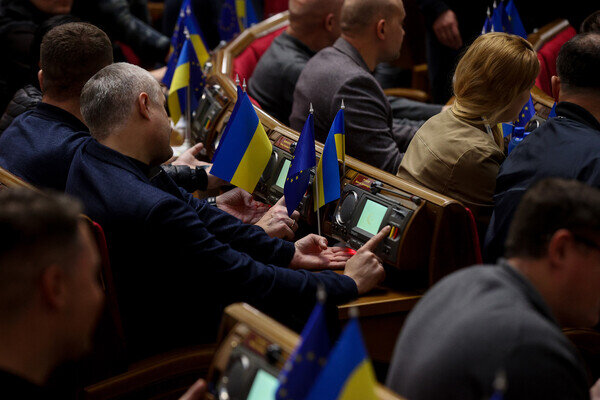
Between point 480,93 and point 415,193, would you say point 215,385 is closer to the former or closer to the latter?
point 415,193

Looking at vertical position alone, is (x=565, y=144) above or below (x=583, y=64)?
below

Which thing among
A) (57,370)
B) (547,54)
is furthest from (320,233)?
(547,54)

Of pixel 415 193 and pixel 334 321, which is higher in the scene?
pixel 415 193

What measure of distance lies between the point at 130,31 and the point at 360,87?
221cm

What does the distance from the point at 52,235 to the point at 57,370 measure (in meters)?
0.84

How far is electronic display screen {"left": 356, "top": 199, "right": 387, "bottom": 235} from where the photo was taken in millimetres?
2373

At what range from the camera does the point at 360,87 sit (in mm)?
3252

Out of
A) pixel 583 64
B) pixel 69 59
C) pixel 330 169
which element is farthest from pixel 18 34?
pixel 583 64

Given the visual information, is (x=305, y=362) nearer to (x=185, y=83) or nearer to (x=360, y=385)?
(x=360, y=385)

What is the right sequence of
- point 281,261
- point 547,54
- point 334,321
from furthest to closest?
point 547,54 → point 281,261 → point 334,321

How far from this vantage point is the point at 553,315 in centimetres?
149

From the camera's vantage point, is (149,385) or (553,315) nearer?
(553,315)

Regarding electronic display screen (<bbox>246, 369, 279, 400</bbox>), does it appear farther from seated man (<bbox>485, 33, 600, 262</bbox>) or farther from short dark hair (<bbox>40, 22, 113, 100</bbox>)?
short dark hair (<bbox>40, 22, 113, 100</bbox>)

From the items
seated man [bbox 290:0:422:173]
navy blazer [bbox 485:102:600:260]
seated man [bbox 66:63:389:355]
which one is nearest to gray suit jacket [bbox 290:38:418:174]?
seated man [bbox 290:0:422:173]
